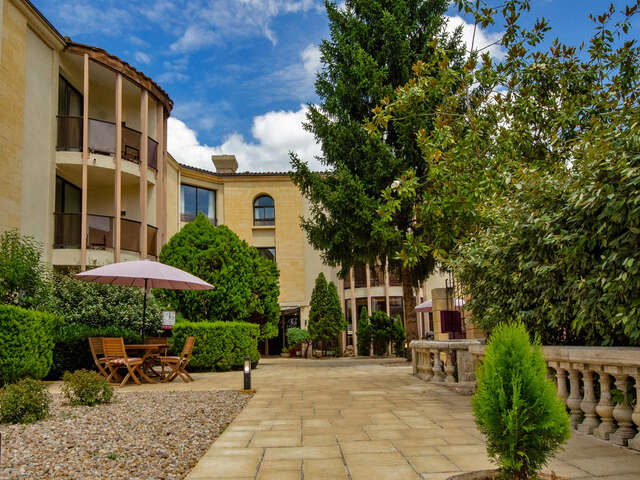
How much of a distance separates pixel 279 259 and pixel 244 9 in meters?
16.4

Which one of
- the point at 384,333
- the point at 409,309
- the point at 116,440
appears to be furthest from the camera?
the point at 384,333

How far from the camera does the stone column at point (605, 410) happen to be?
4645mm

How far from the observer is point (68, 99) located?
55.2ft

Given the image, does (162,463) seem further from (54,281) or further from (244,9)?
(244,9)

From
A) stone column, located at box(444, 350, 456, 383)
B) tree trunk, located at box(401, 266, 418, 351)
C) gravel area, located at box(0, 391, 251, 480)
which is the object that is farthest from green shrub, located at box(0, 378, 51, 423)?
tree trunk, located at box(401, 266, 418, 351)

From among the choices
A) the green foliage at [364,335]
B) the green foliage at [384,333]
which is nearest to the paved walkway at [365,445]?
the green foliage at [384,333]

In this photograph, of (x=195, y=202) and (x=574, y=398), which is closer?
(x=574, y=398)

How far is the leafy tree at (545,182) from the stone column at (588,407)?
1.49ft

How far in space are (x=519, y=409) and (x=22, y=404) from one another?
5.46 m

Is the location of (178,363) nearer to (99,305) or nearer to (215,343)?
(215,343)

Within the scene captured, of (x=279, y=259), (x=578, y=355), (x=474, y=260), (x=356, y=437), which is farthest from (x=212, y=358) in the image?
(x=279, y=259)

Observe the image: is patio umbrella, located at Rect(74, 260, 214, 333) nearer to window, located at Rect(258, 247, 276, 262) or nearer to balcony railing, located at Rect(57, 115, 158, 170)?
balcony railing, located at Rect(57, 115, 158, 170)

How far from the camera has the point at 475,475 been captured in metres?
3.17

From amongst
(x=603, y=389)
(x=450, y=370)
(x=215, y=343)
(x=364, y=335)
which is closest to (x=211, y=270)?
(x=215, y=343)
